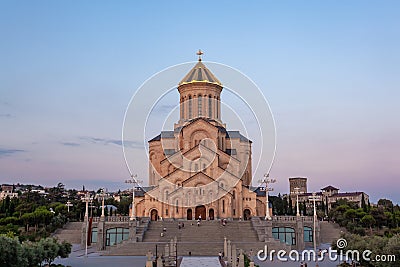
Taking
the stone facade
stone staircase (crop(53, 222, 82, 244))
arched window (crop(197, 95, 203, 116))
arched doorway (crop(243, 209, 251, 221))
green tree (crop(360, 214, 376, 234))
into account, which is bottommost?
stone staircase (crop(53, 222, 82, 244))

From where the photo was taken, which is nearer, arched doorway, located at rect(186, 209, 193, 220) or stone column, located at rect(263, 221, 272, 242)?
stone column, located at rect(263, 221, 272, 242)

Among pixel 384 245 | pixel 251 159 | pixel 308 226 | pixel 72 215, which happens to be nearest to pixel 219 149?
pixel 251 159

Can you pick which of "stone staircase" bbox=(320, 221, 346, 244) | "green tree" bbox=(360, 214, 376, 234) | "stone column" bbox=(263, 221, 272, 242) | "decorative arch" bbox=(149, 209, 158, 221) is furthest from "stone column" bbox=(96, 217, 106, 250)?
"green tree" bbox=(360, 214, 376, 234)

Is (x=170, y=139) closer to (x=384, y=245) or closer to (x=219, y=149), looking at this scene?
(x=219, y=149)

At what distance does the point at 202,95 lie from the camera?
5331 centimetres

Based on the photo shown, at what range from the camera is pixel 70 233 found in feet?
133

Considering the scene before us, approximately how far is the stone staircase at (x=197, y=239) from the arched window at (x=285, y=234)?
8.09 feet

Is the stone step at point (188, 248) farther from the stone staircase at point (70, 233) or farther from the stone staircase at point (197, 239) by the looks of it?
the stone staircase at point (70, 233)

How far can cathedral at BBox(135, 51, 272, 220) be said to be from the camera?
4369cm

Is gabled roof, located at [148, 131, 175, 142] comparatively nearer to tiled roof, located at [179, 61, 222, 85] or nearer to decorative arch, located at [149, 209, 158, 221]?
tiled roof, located at [179, 61, 222, 85]

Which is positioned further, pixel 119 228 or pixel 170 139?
pixel 170 139

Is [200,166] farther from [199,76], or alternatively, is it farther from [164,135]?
[199,76]

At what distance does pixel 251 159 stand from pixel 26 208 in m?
27.7

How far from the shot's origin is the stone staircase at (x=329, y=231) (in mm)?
39737
